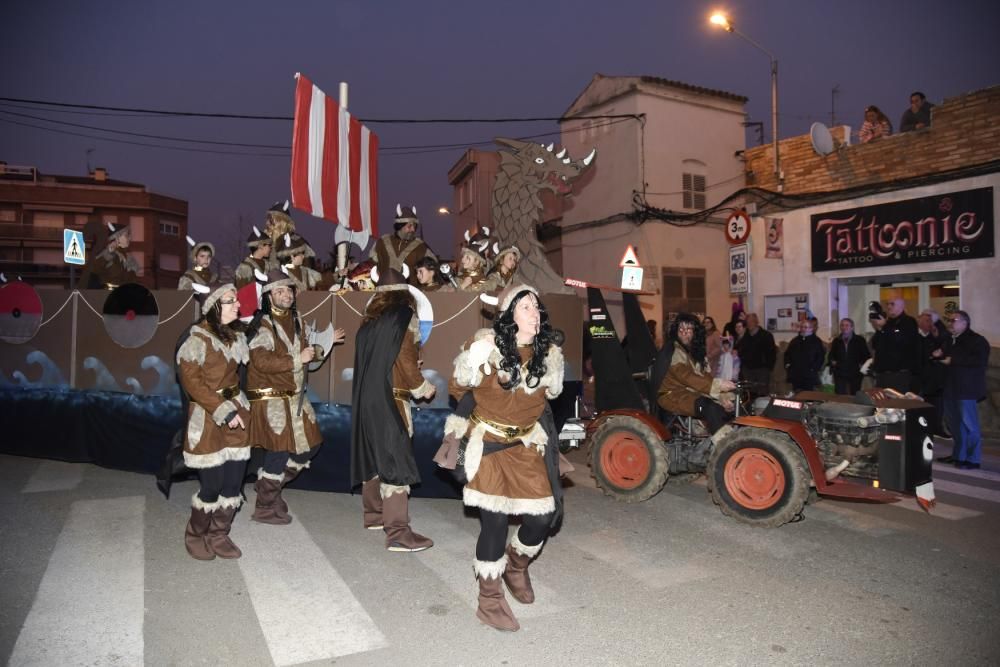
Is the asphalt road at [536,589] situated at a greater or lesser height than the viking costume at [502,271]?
lesser

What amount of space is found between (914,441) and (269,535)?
17.1 ft

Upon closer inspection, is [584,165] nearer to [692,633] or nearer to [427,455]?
[427,455]

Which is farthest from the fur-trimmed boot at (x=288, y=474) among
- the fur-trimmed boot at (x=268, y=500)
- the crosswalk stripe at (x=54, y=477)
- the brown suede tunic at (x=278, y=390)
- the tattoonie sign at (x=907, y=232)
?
the tattoonie sign at (x=907, y=232)

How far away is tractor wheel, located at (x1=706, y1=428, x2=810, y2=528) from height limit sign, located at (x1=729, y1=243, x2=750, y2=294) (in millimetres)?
11150

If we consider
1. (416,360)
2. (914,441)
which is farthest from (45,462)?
(914,441)

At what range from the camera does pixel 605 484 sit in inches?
251

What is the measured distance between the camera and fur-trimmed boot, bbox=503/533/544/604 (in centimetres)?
393

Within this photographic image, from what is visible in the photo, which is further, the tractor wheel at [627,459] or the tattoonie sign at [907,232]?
the tattoonie sign at [907,232]

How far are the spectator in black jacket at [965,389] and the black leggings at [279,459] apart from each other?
7.67m

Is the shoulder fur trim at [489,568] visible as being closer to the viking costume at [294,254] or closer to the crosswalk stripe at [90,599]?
the crosswalk stripe at [90,599]

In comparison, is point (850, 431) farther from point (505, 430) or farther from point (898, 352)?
point (898, 352)

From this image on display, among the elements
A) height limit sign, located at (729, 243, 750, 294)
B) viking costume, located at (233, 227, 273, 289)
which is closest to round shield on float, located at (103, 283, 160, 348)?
viking costume, located at (233, 227, 273, 289)

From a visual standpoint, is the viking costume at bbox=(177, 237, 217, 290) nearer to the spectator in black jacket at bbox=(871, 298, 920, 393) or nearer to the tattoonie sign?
the spectator in black jacket at bbox=(871, 298, 920, 393)

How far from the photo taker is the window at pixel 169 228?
5003 cm
